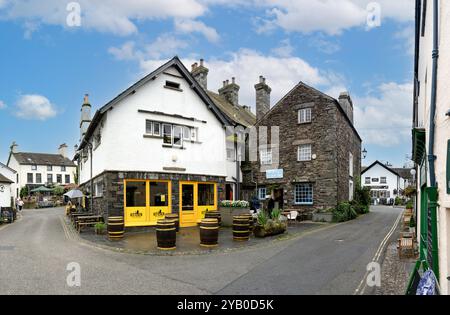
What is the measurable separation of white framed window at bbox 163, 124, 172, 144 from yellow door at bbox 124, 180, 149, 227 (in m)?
2.54

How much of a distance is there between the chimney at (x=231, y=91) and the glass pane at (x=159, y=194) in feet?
50.3

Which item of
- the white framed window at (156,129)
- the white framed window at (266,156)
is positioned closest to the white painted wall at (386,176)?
the white framed window at (266,156)

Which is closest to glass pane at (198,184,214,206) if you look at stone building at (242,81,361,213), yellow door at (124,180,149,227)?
yellow door at (124,180,149,227)

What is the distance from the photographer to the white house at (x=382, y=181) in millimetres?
53219

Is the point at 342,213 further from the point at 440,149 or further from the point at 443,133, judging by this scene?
the point at 443,133

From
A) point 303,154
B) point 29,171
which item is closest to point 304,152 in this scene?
point 303,154

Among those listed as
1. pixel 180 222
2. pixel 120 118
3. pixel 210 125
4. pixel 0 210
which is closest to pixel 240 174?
pixel 210 125

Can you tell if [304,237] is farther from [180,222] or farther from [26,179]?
[26,179]

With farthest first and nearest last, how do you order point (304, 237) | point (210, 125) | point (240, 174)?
point (240, 174) → point (210, 125) → point (304, 237)

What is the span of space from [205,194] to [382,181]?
4362 cm

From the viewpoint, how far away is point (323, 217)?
21.3 metres

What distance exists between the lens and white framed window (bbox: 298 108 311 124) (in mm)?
23000
